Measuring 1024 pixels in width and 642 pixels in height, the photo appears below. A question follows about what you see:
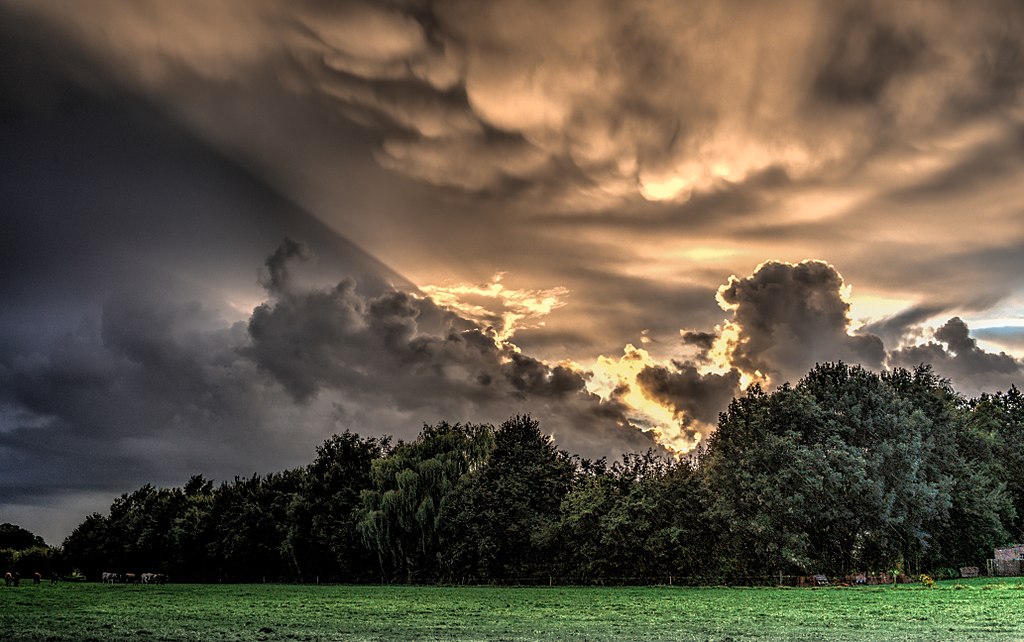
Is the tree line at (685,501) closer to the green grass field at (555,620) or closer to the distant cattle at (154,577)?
the distant cattle at (154,577)

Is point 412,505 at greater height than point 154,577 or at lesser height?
greater

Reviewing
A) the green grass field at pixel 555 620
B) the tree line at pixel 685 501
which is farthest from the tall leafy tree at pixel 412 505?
the green grass field at pixel 555 620

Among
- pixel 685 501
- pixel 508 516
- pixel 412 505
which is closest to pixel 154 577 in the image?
pixel 412 505

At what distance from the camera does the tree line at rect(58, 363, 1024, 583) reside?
65500 millimetres

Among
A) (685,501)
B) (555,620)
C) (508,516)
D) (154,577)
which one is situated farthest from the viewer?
(154,577)

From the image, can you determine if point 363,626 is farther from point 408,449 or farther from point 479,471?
point 408,449

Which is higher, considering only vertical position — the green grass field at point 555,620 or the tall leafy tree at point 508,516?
the tall leafy tree at point 508,516

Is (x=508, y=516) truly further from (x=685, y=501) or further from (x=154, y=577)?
(x=154, y=577)

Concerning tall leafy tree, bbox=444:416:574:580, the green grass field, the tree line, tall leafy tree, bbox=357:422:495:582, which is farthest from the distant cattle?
the green grass field

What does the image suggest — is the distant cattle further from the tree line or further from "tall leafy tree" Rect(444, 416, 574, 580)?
"tall leafy tree" Rect(444, 416, 574, 580)

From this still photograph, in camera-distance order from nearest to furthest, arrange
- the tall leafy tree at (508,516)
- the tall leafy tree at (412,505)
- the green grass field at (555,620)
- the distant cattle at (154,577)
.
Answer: the green grass field at (555,620) → the tall leafy tree at (508,516) → the tall leafy tree at (412,505) → the distant cattle at (154,577)

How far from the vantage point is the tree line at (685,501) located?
2579 inches

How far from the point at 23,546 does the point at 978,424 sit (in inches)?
7039

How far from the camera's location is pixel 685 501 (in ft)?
241
